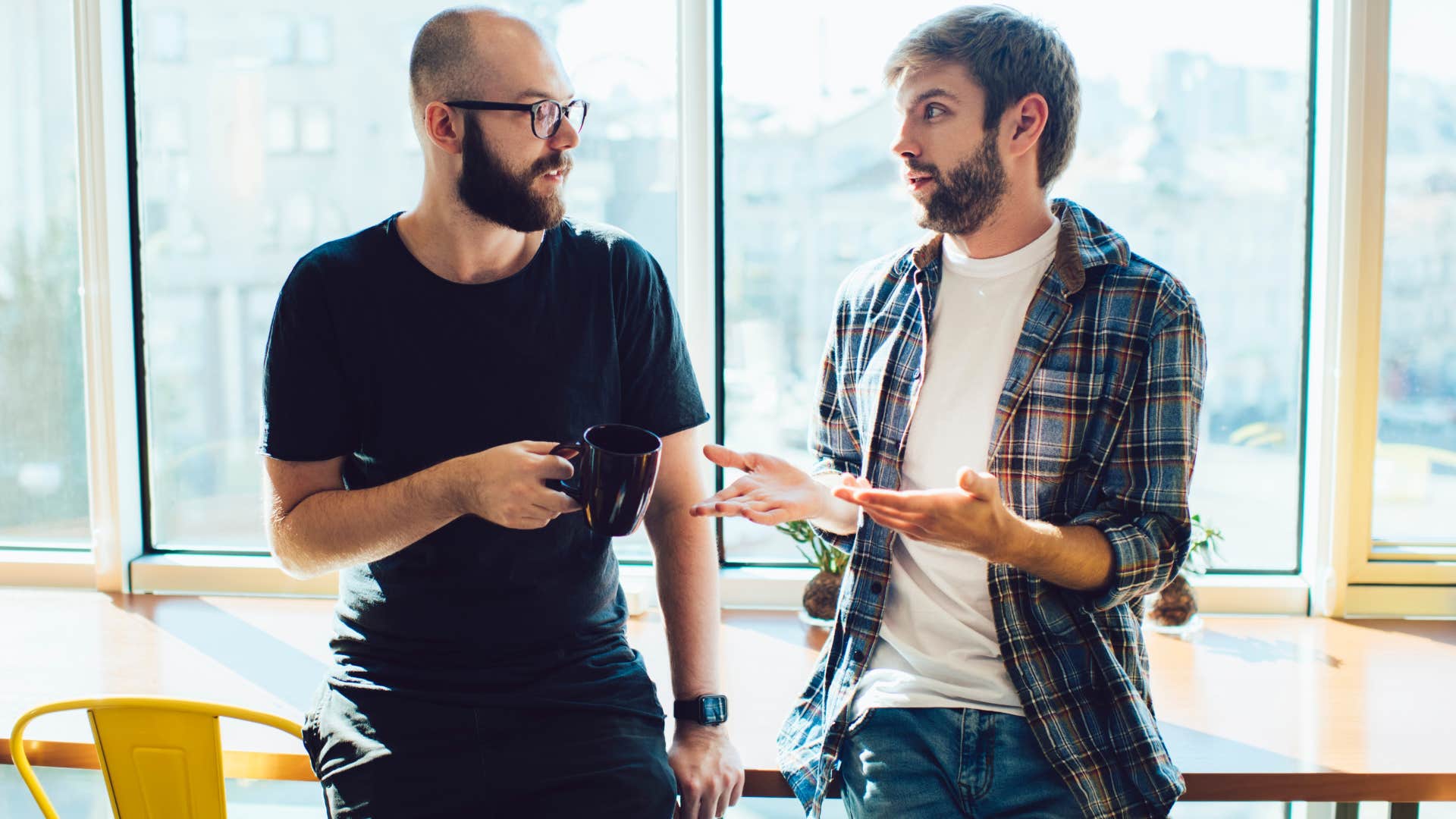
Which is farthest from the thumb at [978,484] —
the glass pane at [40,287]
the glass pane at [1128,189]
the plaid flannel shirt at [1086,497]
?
the glass pane at [40,287]

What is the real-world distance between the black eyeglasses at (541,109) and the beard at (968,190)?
0.52 meters

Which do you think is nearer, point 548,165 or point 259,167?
point 548,165

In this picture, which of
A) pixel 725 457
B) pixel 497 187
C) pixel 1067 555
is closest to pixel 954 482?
pixel 1067 555

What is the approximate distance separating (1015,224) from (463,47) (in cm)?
84

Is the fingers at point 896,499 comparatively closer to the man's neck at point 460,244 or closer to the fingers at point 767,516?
the fingers at point 767,516

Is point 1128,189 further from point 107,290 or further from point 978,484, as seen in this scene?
point 107,290

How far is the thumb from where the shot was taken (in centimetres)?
125

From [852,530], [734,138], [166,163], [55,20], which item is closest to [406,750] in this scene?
[852,530]

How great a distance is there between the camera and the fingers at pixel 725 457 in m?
1.44

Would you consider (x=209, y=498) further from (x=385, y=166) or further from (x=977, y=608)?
(x=977, y=608)

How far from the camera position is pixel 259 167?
269 cm

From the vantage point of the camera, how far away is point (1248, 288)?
2.49m

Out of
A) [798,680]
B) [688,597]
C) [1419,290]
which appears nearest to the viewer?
[688,597]

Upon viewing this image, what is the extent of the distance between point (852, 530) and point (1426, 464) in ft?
5.35
